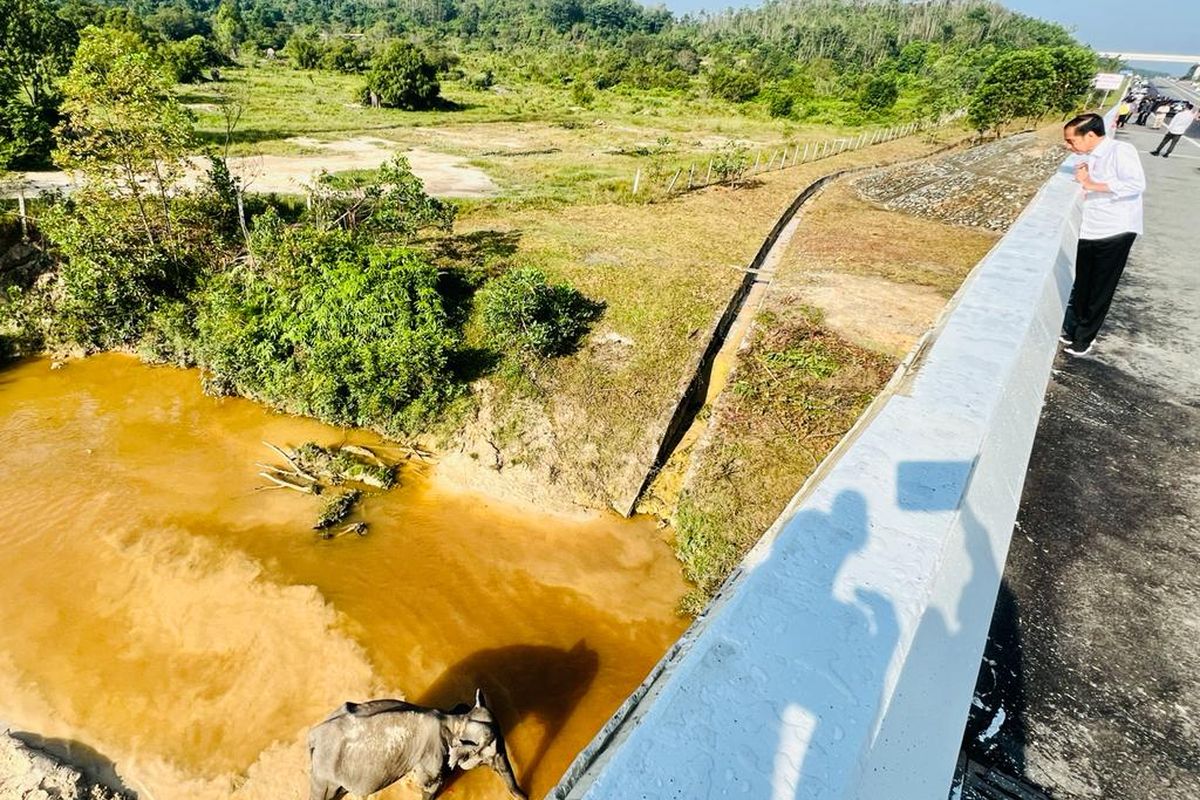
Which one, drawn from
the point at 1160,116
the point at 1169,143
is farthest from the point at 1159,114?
the point at 1169,143

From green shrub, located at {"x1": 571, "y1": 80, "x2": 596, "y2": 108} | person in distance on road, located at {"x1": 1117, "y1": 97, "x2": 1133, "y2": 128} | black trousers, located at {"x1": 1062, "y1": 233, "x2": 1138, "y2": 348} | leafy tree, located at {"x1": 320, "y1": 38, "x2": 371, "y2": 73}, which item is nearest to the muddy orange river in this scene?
→ black trousers, located at {"x1": 1062, "y1": 233, "x2": 1138, "y2": 348}

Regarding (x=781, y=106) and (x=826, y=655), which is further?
(x=781, y=106)

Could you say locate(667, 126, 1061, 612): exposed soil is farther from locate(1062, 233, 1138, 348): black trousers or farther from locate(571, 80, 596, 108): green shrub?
locate(571, 80, 596, 108): green shrub

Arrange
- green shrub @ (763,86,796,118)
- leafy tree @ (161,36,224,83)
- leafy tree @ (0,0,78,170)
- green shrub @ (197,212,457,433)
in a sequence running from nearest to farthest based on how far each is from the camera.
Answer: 1. green shrub @ (197,212,457,433)
2. leafy tree @ (0,0,78,170)
3. leafy tree @ (161,36,224,83)
4. green shrub @ (763,86,796,118)

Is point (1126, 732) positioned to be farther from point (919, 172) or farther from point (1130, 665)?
point (919, 172)

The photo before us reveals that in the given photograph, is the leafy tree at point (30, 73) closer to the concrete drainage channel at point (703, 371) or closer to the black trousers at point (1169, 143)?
the concrete drainage channel at point (703, 371)

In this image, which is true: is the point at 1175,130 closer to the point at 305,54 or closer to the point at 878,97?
the point at 878,97

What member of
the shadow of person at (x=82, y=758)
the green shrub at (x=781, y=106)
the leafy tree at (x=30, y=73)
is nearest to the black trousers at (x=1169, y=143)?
the shadow of person at (x=82, y=758)

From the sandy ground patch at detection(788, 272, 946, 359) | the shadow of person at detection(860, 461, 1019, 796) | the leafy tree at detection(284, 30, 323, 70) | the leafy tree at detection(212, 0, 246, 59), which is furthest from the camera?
the leafy tree at detection(212, 0, 246, 59)
